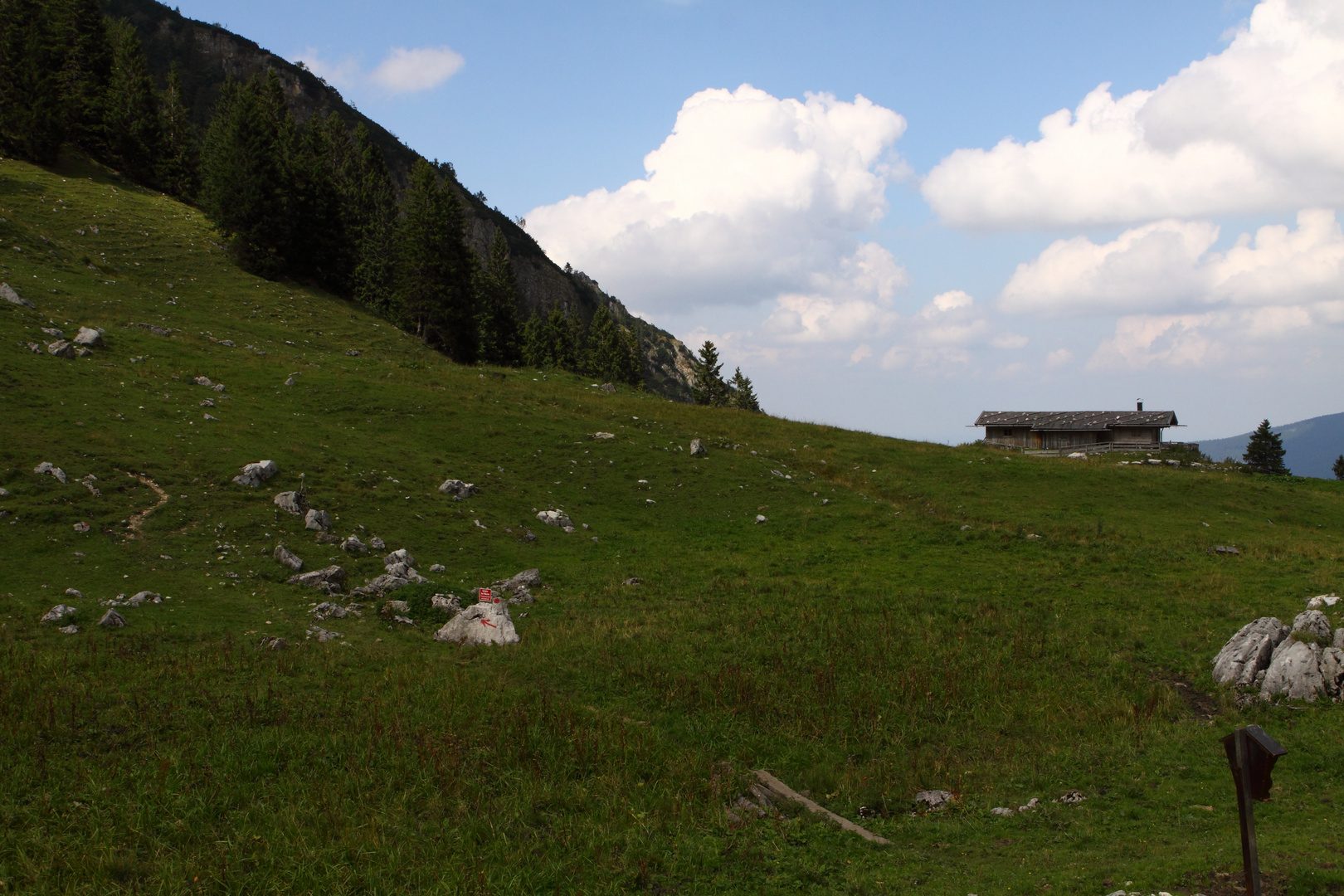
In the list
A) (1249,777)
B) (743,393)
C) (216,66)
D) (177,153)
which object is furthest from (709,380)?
(216,66)

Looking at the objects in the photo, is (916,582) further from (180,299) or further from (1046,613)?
(180,299)

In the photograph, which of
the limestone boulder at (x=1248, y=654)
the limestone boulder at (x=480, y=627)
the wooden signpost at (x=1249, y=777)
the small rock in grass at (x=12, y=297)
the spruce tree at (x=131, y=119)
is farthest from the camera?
the spruce tree at (x=131, y=119)

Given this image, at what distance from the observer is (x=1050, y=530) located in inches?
1298

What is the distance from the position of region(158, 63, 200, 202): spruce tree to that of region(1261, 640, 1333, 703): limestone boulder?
99.5 m

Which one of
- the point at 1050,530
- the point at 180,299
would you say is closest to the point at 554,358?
the point at 180,299

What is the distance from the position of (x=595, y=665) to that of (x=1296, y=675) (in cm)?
1586

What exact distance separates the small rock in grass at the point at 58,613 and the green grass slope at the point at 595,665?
43cm

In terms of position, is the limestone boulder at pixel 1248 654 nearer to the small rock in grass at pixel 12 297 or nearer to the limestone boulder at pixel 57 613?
the limestone boulder at pixel 57 613

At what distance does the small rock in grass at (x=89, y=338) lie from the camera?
34906 mm

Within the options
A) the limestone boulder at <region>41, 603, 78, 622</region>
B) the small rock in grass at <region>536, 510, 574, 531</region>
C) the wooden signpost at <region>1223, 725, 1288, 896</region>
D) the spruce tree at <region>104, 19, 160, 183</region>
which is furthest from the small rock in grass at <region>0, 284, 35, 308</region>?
the spruce tree at <region>104, 19, 160, 183</region>

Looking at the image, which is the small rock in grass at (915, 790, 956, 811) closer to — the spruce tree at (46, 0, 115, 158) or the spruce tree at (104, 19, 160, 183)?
the spruce tree at (46, 0, 115, 158)

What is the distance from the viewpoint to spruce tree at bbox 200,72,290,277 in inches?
2406

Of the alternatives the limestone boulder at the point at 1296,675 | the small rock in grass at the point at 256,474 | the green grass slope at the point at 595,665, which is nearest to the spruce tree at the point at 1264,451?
the green grass slope at the point at 595,665

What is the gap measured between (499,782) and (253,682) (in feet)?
20.6
